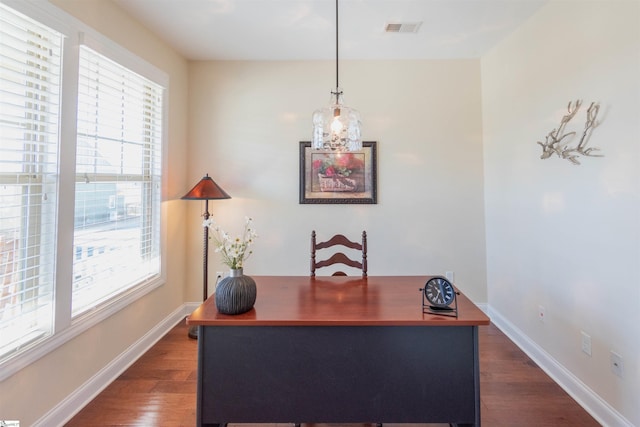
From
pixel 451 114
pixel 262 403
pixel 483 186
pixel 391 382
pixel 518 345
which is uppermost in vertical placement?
pixel 451 114

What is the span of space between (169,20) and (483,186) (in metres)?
3.46

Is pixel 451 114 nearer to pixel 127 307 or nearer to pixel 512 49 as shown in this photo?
pixel 512 49

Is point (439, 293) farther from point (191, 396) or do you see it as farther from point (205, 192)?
point (205, 192)

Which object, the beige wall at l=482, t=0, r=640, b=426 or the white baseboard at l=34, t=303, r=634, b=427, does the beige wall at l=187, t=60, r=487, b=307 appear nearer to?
the beige wall at l=482, t=0, r=640, b=426

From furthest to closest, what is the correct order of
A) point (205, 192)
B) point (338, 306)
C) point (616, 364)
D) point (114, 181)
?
point (205, 192) → point (114, 181) → point (616, 364) → point (338, 306)

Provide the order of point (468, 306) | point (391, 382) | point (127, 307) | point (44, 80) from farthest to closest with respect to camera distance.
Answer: point (127, 307), point (44, 80), point (468, 306), point (391, 382)

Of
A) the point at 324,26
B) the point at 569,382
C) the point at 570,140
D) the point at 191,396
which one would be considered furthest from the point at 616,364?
the point at 324,26

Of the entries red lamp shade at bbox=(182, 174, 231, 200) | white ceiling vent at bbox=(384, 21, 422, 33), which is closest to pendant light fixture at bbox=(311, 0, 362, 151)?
white ceiling vent at bbox=(384, 21, 422, 33)

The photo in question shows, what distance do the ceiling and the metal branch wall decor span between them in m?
0.99

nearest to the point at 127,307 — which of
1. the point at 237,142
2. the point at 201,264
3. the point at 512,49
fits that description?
the point at 201,264

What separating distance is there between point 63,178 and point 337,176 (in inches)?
91.1

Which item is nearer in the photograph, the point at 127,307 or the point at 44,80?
the point at 44,80

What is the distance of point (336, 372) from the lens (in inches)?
58.4

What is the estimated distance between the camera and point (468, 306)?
162 centimetres
